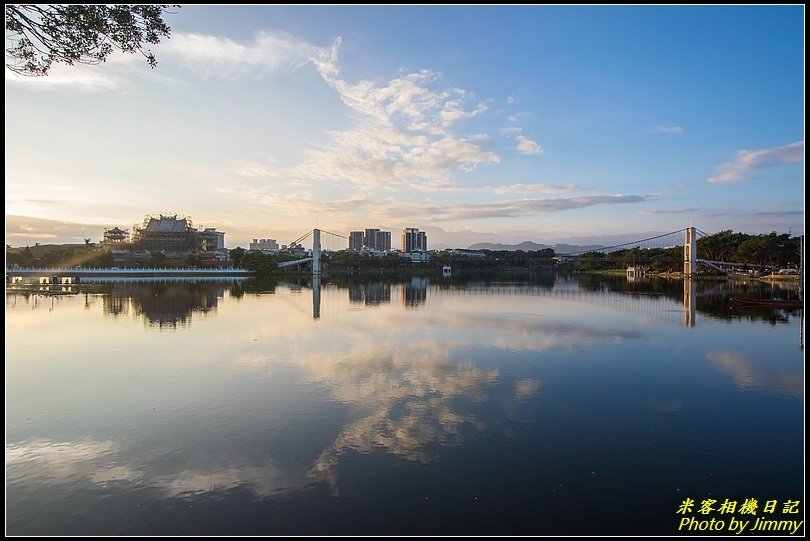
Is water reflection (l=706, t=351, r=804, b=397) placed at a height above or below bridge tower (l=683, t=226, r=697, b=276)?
below

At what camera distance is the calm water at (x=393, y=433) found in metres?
4.21

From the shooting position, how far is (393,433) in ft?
19.3

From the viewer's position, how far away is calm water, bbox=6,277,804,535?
13.8ft

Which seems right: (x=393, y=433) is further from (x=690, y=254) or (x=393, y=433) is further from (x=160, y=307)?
(x=690, y=254)

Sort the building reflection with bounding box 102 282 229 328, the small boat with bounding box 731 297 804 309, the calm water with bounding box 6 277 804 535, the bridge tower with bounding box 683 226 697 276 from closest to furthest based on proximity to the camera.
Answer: the calm water with bounding box 6 277 804 535 < the building reflection with bounding box 102 282 229 328 < the small boat with bounding box 731 297 804 309 < the bridge tower with bounding box 683 226 697 276

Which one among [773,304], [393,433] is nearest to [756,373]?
[393,433]

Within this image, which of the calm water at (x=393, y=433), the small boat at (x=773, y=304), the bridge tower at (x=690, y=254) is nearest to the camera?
the calm water at (x=393, y=433)

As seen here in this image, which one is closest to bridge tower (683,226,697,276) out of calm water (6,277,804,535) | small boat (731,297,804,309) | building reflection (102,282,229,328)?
small boat (731,297,804,309)

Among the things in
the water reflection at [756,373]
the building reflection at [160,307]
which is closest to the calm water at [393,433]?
the water reflection at [756,373]

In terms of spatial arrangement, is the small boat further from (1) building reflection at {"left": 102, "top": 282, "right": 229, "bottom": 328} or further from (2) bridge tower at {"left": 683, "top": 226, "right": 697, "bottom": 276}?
(2) bridge tower at {"left": 683, "top": 226, "right": 697, "bottom": 276}

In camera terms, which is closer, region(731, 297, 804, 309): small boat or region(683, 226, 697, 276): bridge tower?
region(731, 297, 804, 309): small boat

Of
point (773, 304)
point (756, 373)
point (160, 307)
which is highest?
point (160, 307)

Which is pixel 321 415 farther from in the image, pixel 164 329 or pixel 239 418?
pixel 164 329

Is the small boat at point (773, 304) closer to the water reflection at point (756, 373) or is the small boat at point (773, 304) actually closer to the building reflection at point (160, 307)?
the water reflection at point (756, 373)
